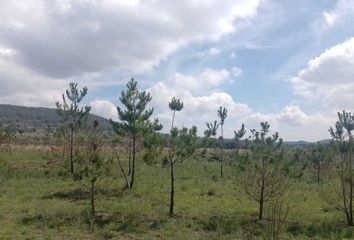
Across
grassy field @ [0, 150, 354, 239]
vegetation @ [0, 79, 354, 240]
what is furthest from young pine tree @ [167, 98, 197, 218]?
grassy field @ [0, 150, 354, 239]

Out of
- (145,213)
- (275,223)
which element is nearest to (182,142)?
(145,213)

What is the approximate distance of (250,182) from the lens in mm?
22281

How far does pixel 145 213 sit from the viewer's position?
22.5 m

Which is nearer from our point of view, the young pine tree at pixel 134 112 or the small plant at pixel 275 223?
the small plant at pixel 275 223

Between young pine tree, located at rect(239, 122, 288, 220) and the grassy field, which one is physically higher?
young pine tree, located at rect(239, 122, 288, 220)

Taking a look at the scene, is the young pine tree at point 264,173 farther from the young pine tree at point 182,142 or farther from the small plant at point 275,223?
the small plant at point 275,223

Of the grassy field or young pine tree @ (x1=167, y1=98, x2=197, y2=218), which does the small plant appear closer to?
the grassy field

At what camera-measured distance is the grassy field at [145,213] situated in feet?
61.8

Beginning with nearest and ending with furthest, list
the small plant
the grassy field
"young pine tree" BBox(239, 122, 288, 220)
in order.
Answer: the small plant, the grassy field, "young pine tree" BBox(239, 122, 288, 220)

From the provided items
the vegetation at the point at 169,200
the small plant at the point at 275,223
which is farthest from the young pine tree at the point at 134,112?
the small plant at the point at 275,223

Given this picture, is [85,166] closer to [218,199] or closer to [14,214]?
[14,214]

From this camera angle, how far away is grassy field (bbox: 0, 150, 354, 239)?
61.8ft

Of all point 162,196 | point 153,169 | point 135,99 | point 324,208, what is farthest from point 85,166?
point 153,169

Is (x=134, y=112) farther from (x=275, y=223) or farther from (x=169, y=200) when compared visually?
(x=275, y=223)
